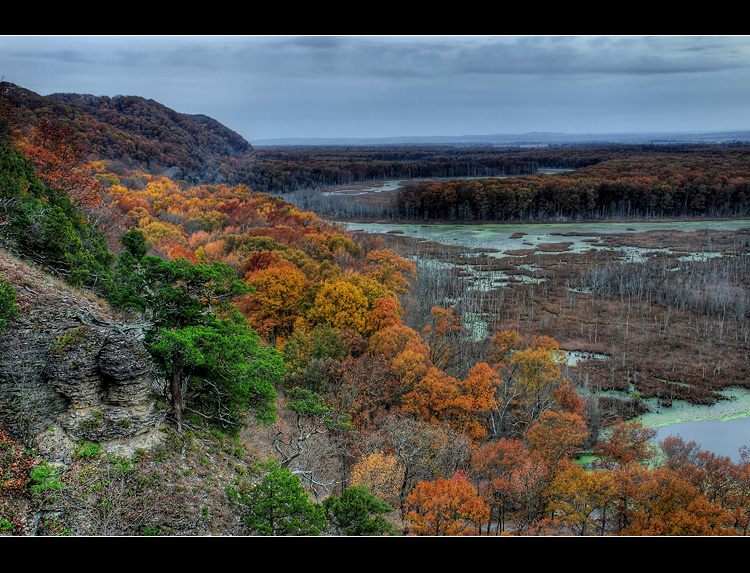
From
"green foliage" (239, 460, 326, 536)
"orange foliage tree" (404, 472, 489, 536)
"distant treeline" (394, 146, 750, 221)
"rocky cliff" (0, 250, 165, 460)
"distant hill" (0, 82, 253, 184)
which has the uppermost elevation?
"distant hill" (0, 82, 253, 184)

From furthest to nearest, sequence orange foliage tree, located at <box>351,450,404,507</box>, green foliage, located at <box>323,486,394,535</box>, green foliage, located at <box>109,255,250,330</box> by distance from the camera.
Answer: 1. orange foliage tree, located at <box>351,450,404,507</box>
2. green foliage, located at <box>109,255,250,330</box>
3. green foliage, located at <box>323,486,394,535</box>

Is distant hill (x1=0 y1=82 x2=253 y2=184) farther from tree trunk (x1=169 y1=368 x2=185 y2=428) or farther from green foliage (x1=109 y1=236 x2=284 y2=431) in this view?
tree trunk (x1=169 y1=368 x2=185 y2=428)

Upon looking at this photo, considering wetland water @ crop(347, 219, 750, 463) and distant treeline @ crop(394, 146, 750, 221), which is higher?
distant treeline @ crop(394, 146, 750, 221)

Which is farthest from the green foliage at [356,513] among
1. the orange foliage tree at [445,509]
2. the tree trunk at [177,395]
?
the tree trunk at [177,395]

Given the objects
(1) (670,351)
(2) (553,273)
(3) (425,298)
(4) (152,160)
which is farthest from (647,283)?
(4) (152,160)

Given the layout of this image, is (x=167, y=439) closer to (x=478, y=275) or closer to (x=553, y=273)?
(x=478, y=275)

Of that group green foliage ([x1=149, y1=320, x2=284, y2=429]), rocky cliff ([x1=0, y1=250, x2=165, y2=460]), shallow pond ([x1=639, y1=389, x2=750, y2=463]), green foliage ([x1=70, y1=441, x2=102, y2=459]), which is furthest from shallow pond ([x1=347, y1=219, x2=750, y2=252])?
green foliage ([x1=70, y1=441, x2=102, y2=459])
